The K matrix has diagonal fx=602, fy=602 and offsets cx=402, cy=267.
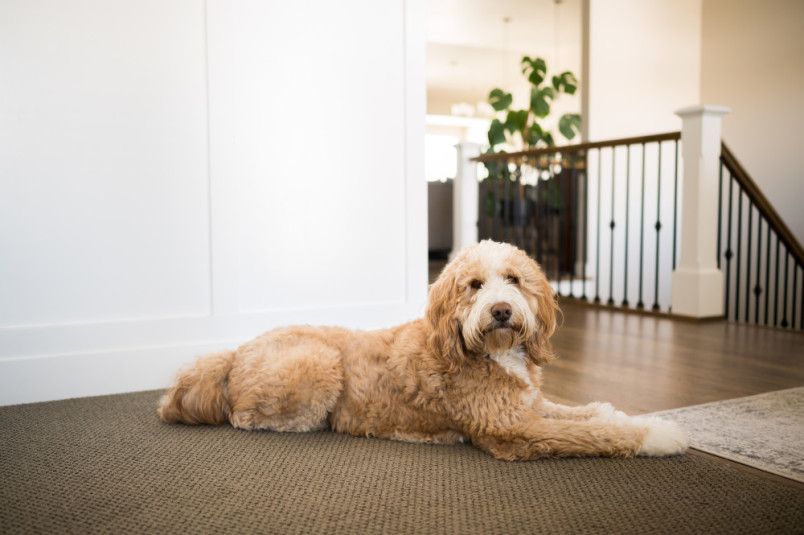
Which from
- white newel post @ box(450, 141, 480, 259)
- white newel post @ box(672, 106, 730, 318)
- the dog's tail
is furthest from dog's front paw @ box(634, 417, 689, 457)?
white newel post @ box(450, 141, 480, 259)

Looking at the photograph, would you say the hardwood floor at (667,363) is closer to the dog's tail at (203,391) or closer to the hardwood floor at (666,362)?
the hardwood floor at (666,362)

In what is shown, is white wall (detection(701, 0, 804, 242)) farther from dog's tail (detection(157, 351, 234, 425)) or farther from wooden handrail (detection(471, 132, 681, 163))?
dog's tail (detection(157, 351, 234, 425))

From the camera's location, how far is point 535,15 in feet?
28.2

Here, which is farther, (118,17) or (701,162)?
(701,162)

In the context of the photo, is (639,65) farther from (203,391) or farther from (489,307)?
(203,391)

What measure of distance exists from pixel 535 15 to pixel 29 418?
8356mm

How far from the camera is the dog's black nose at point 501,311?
1.55 m

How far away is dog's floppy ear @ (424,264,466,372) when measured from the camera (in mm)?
1638

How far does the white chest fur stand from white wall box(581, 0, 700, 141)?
5.67 meters

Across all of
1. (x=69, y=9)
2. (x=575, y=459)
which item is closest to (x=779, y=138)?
(x=575, y=459)

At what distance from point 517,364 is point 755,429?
0.83 m

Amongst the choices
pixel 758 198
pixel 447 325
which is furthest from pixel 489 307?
pixel 758 198

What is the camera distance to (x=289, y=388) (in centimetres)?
180

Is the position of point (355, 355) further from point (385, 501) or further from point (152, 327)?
point (152, 327)
